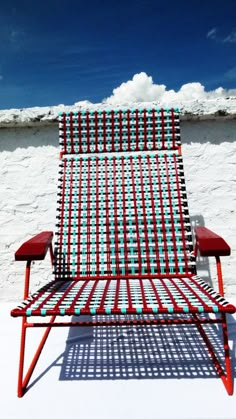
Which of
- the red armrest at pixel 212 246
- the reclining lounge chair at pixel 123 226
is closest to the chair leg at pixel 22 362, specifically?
the reclining lounge chair at pixel 123 226

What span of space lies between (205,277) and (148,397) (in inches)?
62.3

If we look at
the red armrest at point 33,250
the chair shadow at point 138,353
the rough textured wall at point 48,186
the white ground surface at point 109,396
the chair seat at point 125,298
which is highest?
the rough textured wall at point 48,186

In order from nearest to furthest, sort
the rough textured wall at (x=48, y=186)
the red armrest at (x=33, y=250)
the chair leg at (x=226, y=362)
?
the chair leg at (x=226, y=362), the red armrest at (x=33, y=250), the rough textured wall at (x=48, y=186)

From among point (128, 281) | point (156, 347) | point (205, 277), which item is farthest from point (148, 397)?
point (205, 277)

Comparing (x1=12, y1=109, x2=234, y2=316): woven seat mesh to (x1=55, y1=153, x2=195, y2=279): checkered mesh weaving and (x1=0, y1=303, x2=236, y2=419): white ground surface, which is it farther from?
(x1=0, y1=303, x2=236, y2=419): white ground surface

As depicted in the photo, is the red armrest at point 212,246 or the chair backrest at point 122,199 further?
the chair backrest at point 122,199

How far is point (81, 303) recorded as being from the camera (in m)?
1.34

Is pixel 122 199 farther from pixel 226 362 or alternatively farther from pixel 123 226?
pixel 226 362

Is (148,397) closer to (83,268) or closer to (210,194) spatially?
(83,268)

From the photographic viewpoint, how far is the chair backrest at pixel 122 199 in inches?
80.5

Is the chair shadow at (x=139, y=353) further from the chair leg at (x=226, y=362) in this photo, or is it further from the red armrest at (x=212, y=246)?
the red armrest at (x=212, y=246)

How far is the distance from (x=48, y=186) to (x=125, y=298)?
1759 mm

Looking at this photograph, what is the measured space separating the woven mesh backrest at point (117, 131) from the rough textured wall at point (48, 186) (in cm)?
57

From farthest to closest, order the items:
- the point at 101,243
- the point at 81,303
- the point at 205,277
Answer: the point at 205,277 → the point at 101,243 → the point at 81,303
